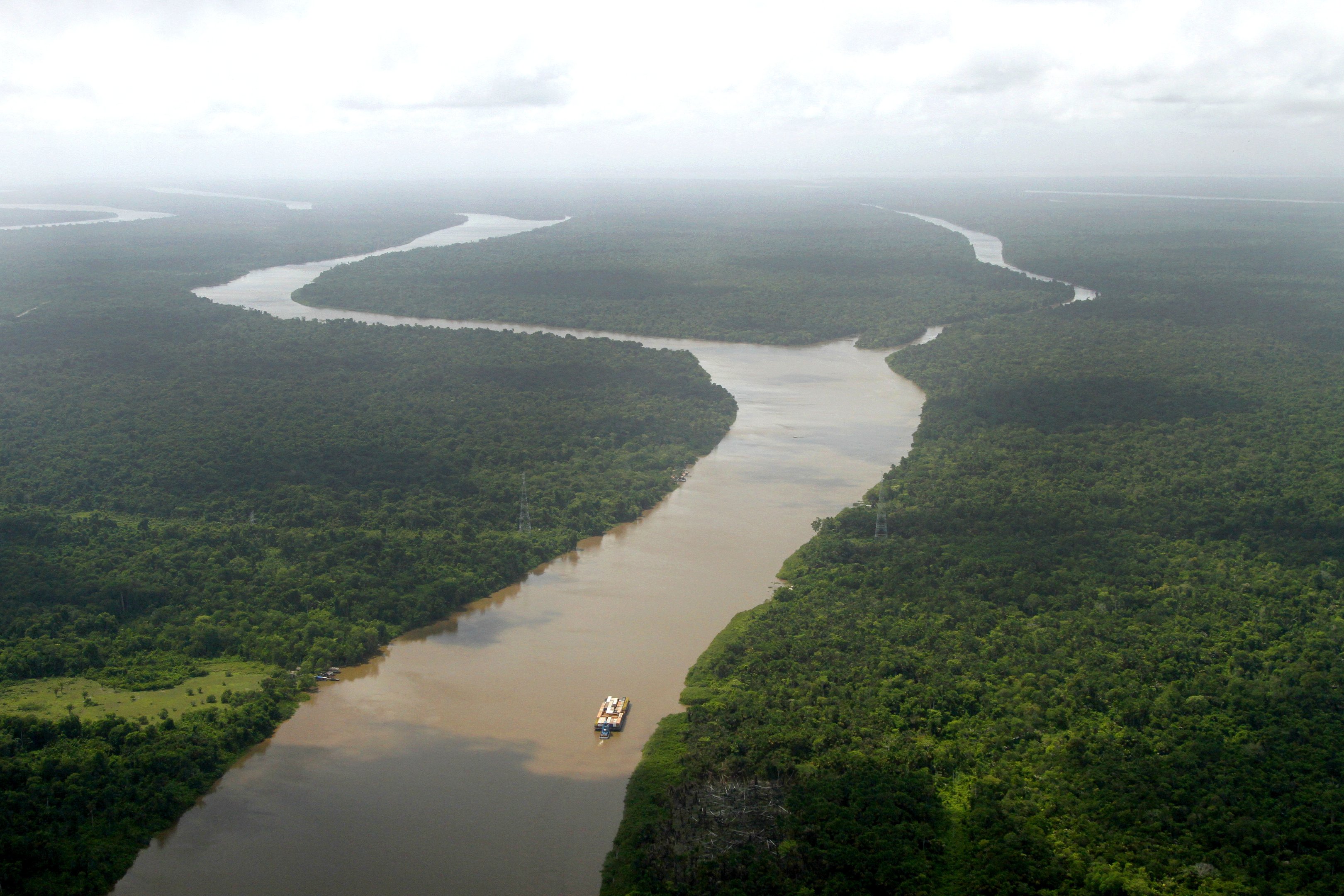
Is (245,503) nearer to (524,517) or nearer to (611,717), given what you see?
(524,517)

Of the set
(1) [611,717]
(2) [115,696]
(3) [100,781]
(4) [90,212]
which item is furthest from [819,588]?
(4) [90,212]

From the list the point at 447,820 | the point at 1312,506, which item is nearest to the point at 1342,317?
the point at 1312,506

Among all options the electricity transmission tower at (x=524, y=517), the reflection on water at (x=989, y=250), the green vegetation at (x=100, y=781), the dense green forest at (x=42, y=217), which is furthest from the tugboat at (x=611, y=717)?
the dense green forest at (x=42, y=217)

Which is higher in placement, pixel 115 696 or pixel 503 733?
pixel 115 696

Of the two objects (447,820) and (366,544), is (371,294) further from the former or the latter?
(447,820)

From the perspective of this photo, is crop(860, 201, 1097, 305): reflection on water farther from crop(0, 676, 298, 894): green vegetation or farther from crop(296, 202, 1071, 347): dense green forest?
crop(0, 676, 298, 894): green vegetation
